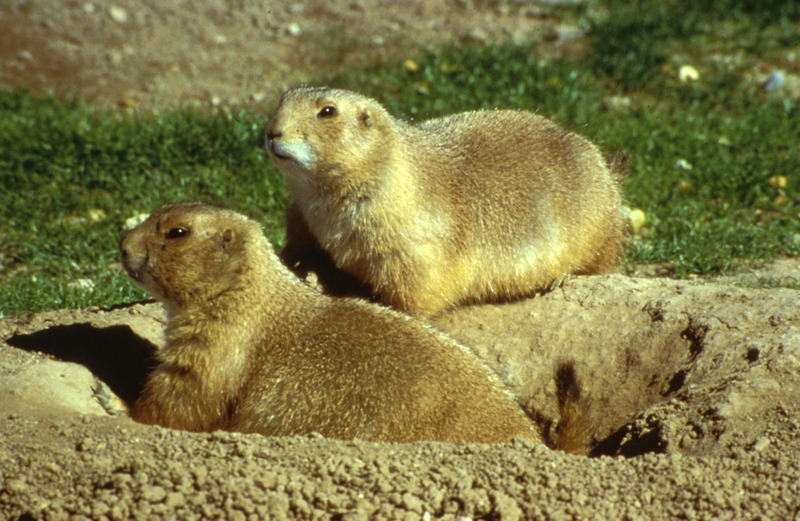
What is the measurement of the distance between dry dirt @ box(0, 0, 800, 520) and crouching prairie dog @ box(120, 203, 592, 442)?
1.14 feet

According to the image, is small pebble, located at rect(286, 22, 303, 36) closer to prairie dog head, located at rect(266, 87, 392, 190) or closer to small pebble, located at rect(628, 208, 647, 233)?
small pebble, located at rect(628, 208, 647, 233)

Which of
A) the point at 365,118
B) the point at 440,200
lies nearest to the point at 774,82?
the point at 440,200

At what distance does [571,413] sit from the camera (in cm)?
434

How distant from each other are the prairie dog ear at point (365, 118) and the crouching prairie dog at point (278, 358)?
0.85 m

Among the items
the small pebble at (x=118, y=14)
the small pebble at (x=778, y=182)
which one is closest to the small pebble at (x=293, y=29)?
the small pebble at (x=118, y=14)

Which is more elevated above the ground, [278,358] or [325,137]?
[325,137]

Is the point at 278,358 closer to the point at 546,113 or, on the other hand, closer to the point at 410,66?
the point at 546,113

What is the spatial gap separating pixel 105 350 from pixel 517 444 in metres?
2.31

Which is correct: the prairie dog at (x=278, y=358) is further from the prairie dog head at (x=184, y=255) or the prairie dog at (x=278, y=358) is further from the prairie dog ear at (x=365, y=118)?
the prairie dog ear at (x=365, y=118)

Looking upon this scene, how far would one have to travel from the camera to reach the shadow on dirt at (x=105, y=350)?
4.77m

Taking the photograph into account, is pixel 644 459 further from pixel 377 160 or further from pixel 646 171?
pixel 646 171

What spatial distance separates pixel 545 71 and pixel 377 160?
462 centimetres

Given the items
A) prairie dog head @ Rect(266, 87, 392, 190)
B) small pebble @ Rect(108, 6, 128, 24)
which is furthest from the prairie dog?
small pebble @ Rect(108, 6, 128, 24)

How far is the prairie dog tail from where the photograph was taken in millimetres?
4273
